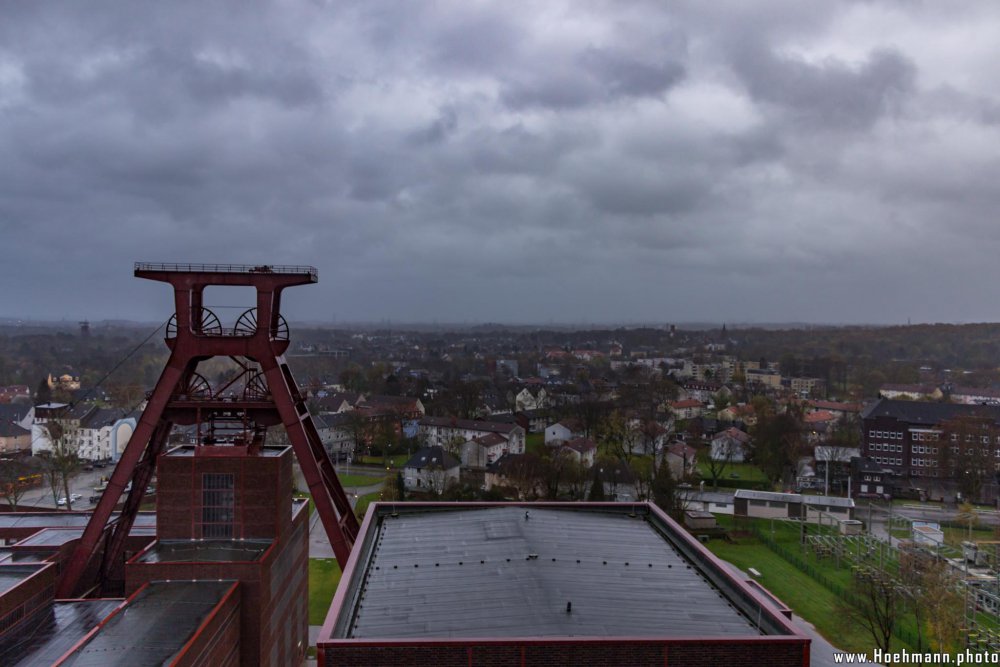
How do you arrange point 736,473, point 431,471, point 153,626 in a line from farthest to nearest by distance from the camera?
point 736,473
point 431,471
point 153,626

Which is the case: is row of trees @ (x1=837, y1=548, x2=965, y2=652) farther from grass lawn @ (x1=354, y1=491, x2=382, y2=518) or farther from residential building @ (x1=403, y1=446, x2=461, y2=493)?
grass lawn @ (x1=354, y1=491, x2=382, y2=518)

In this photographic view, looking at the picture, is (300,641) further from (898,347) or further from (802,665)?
(898,347)

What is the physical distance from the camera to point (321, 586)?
30.1 metres

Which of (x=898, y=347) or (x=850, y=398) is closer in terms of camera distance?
(x=850, y=398)

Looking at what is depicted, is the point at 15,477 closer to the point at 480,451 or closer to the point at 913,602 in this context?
the point at 480,451

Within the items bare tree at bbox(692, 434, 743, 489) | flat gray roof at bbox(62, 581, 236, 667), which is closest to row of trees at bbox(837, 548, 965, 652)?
flat gray roof at bbox(62, 581, 236, 667)

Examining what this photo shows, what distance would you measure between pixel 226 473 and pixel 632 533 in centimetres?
1095

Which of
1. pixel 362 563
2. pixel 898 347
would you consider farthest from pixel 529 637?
pixel 898 347

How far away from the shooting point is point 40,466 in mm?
51219

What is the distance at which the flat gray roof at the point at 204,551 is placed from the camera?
58.3ft

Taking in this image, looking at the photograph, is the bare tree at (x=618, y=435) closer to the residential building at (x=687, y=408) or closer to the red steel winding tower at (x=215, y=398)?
the residential building at (x=687, y=408)

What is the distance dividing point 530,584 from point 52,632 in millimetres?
11995

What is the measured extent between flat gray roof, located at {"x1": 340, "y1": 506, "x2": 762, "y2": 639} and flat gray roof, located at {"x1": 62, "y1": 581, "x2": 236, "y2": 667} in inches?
158

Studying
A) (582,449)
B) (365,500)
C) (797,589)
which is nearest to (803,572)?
(797,589)
